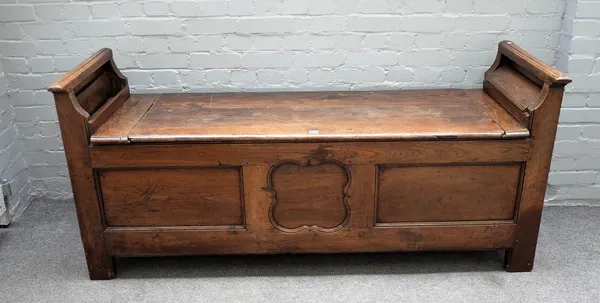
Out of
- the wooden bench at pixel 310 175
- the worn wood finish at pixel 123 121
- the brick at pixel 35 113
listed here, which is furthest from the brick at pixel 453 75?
the brick at pixel 35 113

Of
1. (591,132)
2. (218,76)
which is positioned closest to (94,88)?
(218,76)

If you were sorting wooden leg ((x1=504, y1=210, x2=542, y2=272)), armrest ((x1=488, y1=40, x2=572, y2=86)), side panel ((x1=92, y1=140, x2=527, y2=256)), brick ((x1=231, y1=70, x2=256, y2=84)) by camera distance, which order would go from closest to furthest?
armrest ((x1=488, y1=40, x2=572, y2=86)) < side panel ((x1=92, y1=140, x2=527, y2=256)) < wooden leg ((x1=504, y1=210, x2=542, y2=272)) < brick ((x1=231, y1=70, x2=256, y2=84))

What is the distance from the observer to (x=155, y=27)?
2.69 metres

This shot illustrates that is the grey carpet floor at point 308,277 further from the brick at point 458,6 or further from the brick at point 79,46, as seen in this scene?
the brick at point 458,6

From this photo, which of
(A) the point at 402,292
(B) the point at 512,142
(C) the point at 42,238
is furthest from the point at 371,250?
(C) the point at 42,238

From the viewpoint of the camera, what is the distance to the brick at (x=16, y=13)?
2664 millimetres

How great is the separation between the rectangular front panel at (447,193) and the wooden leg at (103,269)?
44.2 inches

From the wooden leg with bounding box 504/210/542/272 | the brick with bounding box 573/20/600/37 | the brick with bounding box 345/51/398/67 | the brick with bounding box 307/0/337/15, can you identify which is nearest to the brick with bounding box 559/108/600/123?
the brick with bounding box 573/20/600/37

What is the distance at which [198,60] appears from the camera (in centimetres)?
276

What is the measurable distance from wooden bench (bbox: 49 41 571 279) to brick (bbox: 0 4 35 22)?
535 millimetres

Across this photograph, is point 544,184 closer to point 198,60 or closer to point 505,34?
point 505,34

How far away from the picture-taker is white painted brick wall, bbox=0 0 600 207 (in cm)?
266

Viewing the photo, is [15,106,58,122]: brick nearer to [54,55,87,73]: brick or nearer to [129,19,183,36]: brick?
[54,55,87,73]: brick

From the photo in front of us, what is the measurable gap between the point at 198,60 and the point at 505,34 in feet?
4.90
